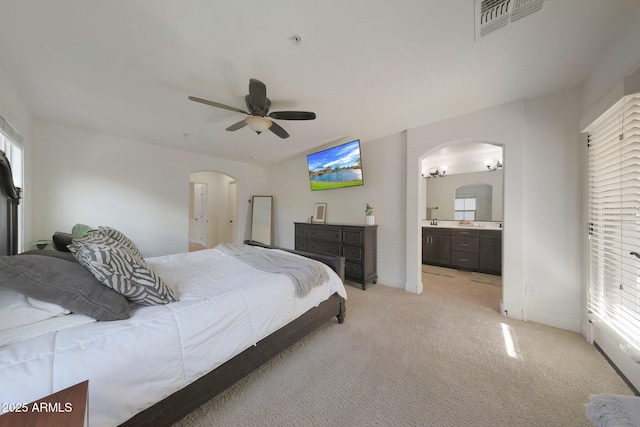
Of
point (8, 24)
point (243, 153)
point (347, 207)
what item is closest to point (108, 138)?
point (243, 153)

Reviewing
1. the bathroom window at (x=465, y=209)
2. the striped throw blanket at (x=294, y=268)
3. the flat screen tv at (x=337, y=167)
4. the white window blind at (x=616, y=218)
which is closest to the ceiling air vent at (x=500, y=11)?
the white window blind at (x=616, y=218)

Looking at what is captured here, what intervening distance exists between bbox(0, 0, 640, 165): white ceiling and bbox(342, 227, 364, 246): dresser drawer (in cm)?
168

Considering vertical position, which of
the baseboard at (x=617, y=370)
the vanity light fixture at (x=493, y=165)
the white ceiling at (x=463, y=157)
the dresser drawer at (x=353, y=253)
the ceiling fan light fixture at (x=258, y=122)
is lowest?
the baseboard at (x=617, y=370)

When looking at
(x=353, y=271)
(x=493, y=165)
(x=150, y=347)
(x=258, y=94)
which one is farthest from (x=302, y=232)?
(x=493, y=165)

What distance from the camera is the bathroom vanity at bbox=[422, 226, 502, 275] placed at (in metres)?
3.95

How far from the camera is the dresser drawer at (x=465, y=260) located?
4.14 metres

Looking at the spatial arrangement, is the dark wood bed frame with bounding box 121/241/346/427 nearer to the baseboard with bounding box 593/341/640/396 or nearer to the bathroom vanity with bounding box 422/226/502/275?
the baseboard with bounding box 593/341/640/396

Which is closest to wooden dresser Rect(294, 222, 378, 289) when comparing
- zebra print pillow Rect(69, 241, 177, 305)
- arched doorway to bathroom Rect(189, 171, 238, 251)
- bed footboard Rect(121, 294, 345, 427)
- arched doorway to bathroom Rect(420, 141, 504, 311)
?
arched doorway to bathroom Rect(420, 141, 504, 311)

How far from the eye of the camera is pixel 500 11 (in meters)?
1.32

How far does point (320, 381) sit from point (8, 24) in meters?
3.18

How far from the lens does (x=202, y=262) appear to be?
7.45 feet

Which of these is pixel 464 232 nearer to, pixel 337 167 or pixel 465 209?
pixel 465 209

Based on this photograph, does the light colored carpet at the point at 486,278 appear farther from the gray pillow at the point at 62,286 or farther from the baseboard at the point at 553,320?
the gray pillow at the point at 62,286

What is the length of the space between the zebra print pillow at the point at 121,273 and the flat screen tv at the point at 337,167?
2935 millimetres
